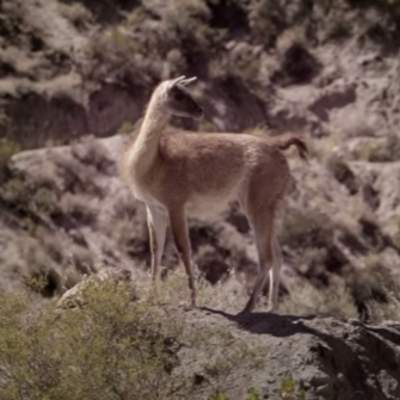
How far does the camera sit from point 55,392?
8094 millimetres

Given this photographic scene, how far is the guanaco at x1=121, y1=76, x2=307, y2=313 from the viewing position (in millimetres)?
11781

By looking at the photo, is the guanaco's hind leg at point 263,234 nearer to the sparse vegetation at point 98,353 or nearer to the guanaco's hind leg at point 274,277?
the guanaco's hind leg at point 274,277

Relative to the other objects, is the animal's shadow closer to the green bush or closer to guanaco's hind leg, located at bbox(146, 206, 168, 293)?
the green bush

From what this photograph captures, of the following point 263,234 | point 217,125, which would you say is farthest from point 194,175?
point 217,125

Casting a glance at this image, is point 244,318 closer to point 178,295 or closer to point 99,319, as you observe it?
point 178,295

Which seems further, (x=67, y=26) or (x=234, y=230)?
(x=67, y=26)

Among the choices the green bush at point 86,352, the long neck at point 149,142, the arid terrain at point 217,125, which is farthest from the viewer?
the arid terrain at point 217,125

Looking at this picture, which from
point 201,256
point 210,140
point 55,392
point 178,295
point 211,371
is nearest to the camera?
point 55,392

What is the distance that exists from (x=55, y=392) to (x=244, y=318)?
2507 millimetres

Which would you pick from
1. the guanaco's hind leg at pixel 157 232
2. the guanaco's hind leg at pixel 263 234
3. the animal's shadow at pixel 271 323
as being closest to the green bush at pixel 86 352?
the animal's shadow at pixel 271 323

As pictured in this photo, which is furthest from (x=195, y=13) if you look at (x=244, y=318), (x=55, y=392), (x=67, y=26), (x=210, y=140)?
(x=55, y=392)

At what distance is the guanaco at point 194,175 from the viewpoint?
38.7ft

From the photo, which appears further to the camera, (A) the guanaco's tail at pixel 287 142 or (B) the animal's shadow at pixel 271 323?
(A) the guanaco's tail at pixel 287 142

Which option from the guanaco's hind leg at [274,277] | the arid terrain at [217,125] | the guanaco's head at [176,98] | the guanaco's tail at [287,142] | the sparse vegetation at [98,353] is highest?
the guanaco's head at [176,98]
